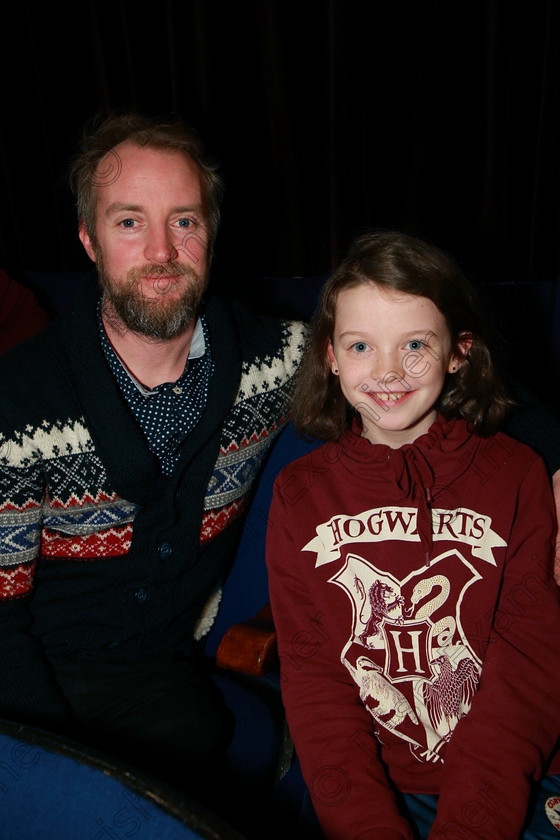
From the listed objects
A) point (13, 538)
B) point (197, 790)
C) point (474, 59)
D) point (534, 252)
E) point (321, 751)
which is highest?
point (474, 59)

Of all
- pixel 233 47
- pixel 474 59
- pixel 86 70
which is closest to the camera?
pixel 474 59

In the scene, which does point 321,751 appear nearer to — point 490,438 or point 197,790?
point 197,790

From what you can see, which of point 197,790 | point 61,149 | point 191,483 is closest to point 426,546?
point 191,483

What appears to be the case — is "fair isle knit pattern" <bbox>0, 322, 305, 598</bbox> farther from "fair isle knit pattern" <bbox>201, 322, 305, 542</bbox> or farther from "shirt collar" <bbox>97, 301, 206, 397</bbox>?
"shirt collar" <bbox>97, 301, 206, 397</bbox>

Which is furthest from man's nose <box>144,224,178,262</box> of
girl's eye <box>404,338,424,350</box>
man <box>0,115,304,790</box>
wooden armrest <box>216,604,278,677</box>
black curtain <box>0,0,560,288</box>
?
black curtain <box>0,0,560,288</box>

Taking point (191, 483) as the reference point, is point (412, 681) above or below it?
below

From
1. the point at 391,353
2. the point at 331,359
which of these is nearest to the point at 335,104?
the point at 331,359

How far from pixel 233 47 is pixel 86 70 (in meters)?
0.62

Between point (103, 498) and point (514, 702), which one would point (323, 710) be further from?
point (103, 498)

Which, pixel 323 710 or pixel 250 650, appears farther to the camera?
pixel 250 650

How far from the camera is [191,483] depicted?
48.1 inches

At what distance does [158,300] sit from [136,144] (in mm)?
310

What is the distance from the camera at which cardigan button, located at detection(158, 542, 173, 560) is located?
1.22 meters

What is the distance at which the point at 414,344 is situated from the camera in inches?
40.9
